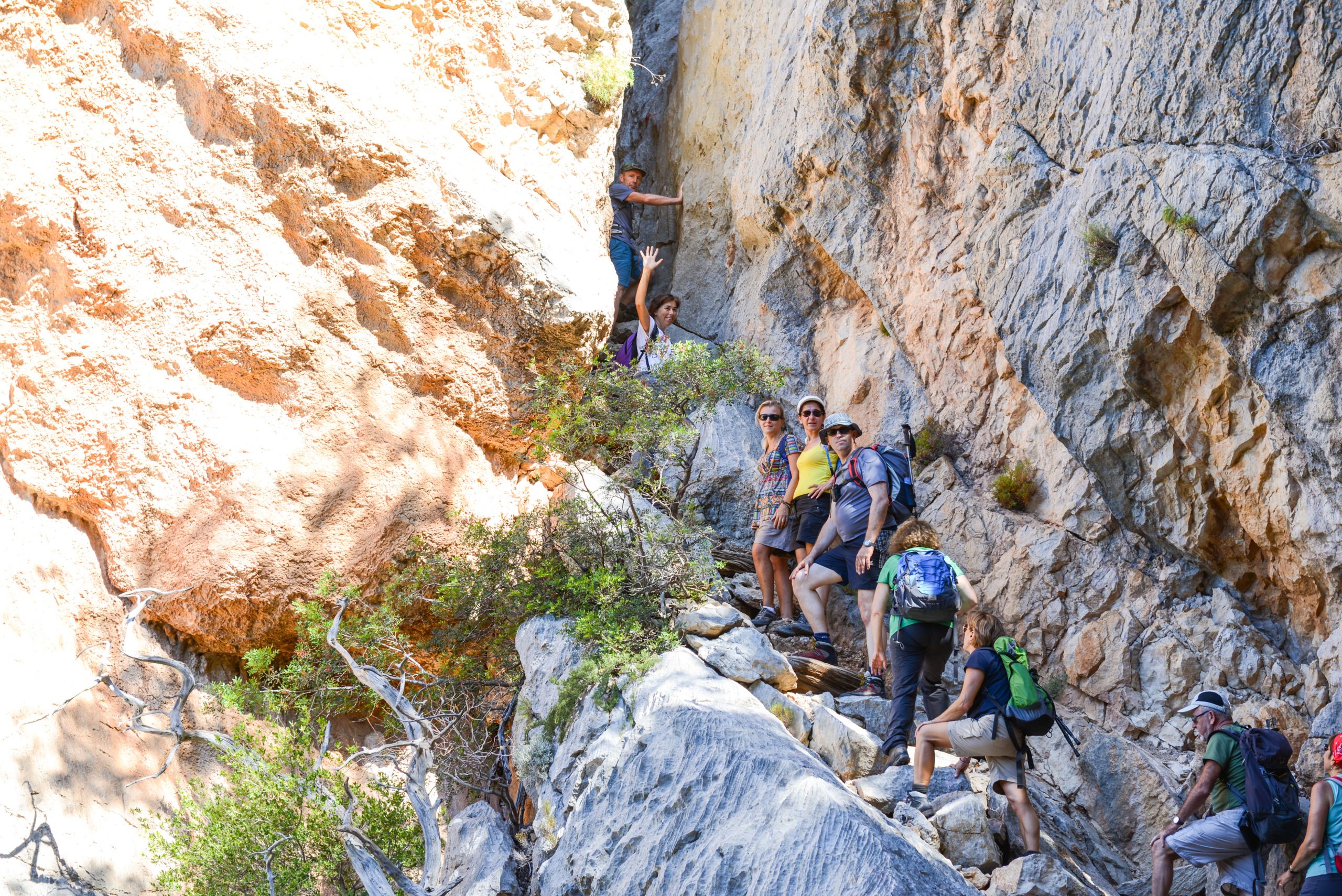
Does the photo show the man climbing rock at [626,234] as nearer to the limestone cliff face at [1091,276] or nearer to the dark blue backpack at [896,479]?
the limestone cliff face at [1091,276]

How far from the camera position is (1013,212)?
26.3 ft

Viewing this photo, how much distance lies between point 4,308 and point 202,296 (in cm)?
137

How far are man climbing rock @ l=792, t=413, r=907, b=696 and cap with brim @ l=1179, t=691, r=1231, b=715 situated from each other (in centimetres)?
197

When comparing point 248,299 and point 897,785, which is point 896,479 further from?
point 248,299

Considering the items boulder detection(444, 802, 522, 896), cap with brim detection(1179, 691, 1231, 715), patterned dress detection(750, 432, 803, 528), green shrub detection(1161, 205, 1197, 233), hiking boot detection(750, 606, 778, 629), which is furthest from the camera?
patterned dress detection(750, 432, 803, 528)

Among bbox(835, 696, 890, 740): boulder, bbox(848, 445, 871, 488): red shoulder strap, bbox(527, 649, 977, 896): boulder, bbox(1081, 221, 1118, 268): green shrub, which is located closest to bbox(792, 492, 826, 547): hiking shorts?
bbox(848, 445, 871, 488): red shoulder strap

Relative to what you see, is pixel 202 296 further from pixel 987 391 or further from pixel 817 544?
pixel 987 391

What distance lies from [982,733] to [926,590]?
0.95 meters

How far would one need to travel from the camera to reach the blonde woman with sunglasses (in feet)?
26.2

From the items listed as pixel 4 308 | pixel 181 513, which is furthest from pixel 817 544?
pixel 4 308

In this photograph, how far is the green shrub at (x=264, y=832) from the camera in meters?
6.21

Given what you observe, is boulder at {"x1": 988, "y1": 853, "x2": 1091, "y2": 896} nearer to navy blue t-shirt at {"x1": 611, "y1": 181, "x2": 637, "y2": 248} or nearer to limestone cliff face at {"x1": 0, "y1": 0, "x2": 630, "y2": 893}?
limestone cliff face at {"x1": 0, "y1": 0, "x2": 630, "y2": 893}

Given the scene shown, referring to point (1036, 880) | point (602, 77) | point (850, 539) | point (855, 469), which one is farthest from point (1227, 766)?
point (602, 77)

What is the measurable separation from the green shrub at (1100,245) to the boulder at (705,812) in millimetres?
4113
